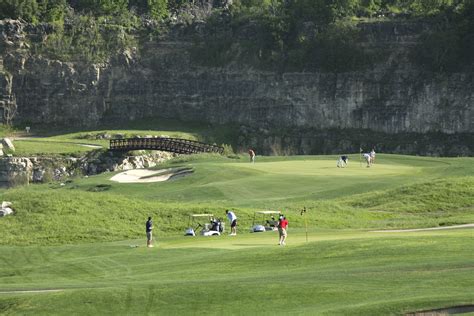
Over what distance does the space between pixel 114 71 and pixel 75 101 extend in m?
4.73

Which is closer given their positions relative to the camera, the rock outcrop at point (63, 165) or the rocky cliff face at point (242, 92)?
the rock outcrop at point (63, 165)

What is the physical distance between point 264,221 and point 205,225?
138 inches

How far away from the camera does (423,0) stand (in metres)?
138

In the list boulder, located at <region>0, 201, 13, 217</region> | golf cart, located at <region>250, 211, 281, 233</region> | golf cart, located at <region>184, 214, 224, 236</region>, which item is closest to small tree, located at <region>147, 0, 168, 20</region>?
golf cart, located at <region>250, 211, 281, 233</region>

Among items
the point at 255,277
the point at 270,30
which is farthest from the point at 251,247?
the point at 270,30

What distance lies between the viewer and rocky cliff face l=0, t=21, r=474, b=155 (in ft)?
418

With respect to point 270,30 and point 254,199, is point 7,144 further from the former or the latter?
point 254,199

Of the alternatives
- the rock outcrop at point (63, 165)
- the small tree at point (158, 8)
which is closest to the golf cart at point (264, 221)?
the rock outcrop at point (63, 165)

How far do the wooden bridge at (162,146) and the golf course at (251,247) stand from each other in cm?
2407

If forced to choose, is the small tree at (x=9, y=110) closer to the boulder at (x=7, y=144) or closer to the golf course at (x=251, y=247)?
the boulder at (x=7, y=144)

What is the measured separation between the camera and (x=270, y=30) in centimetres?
13762

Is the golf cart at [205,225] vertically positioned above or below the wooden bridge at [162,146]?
below

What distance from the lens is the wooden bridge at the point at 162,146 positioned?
10923cm

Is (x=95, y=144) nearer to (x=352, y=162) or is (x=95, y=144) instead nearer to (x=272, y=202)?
(x=352, y=162)
